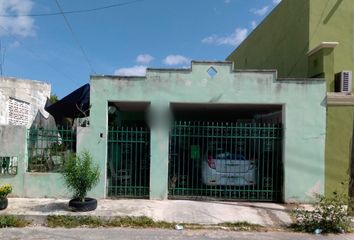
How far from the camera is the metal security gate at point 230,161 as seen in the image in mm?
10547

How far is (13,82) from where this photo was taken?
51.9ft

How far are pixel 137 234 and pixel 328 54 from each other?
6.63 meters

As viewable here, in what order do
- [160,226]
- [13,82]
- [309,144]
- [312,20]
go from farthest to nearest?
[13,82] < [312,20] < [309,144] < [160,226]

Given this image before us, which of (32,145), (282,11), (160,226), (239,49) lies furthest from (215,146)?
(239,49)

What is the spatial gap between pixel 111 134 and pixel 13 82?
733cm

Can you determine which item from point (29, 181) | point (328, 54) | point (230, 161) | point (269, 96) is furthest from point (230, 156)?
point (29, 181)

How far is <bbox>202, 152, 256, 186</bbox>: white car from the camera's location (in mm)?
10641

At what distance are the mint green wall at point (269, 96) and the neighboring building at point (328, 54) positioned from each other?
0.24m

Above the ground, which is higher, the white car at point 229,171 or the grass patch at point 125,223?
the white car at point 229,171

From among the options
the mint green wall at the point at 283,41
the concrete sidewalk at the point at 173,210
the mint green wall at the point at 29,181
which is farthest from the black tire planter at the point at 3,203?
the mint green wall at the point at 283,41

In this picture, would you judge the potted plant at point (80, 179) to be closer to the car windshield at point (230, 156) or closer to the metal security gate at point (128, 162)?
the metal security gate at point (128, 162)

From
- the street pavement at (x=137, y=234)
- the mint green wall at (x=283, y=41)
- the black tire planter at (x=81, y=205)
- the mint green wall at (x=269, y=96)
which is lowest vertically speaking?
the street pavement at (x=137, y=234)

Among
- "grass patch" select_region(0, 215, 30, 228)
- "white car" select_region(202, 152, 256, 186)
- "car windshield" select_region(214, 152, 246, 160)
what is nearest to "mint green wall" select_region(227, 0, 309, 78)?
"car windshield" select_region(214, 152, 246, 160)

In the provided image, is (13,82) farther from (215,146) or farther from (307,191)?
(307,191)
